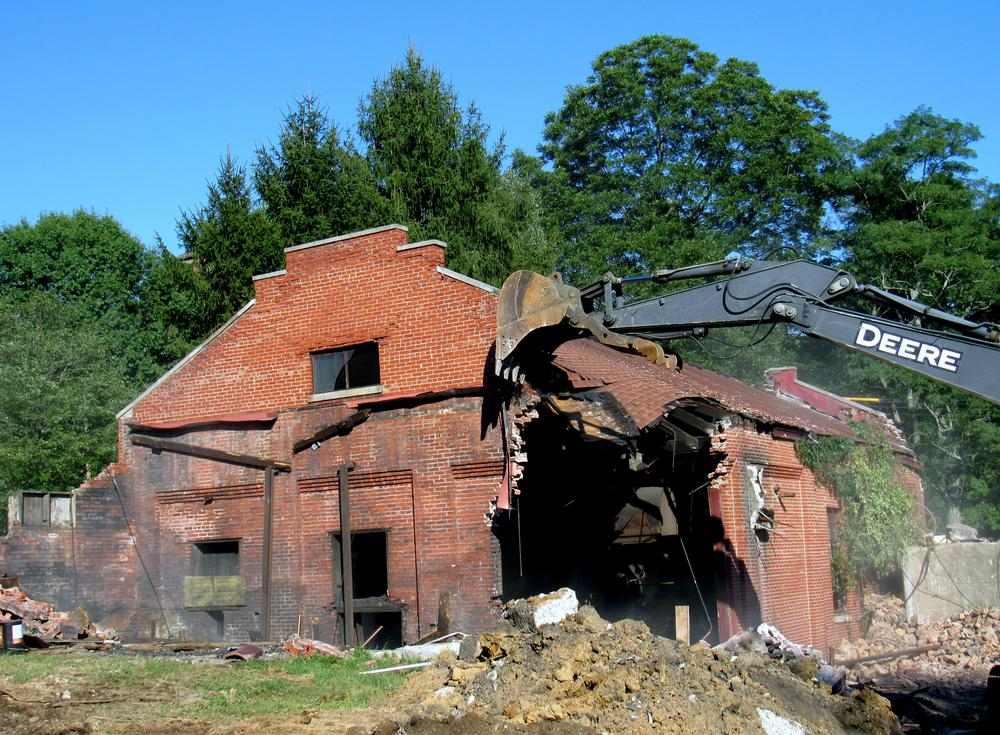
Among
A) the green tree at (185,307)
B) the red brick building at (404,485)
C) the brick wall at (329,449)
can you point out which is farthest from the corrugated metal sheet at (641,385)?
the green tree at (185,307)

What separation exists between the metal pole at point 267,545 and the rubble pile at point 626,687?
6907 mm

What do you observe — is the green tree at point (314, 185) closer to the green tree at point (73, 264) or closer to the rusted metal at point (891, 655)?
the green tree at point (73, 264)

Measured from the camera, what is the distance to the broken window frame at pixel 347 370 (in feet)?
64.2

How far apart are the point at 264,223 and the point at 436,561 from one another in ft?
58.0

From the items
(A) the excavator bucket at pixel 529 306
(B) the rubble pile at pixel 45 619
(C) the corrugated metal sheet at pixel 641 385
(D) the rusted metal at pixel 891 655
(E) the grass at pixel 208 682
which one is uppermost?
(A) the excavator bucket at pixel 529 306

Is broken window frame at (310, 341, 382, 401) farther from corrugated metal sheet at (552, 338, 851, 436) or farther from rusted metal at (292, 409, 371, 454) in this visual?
corrugated metal sheet at (552, 338, 851, 436)

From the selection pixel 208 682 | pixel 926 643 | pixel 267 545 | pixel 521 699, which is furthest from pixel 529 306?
pixel 926 643

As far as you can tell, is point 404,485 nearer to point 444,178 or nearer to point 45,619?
point 45,619

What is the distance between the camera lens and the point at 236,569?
20.2m

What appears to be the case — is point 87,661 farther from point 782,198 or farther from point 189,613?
point 782,198

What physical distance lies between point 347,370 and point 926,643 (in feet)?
40.1

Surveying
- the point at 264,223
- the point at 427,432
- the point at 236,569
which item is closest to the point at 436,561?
the point at 427,432

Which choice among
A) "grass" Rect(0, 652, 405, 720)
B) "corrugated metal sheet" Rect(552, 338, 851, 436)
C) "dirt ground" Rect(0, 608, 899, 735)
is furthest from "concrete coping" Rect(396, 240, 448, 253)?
"dirt ground" Rect(0, 608, 899, 735)

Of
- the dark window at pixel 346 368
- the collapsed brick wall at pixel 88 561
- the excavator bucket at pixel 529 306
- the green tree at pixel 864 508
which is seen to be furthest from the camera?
the green tree at pixel 864 508
